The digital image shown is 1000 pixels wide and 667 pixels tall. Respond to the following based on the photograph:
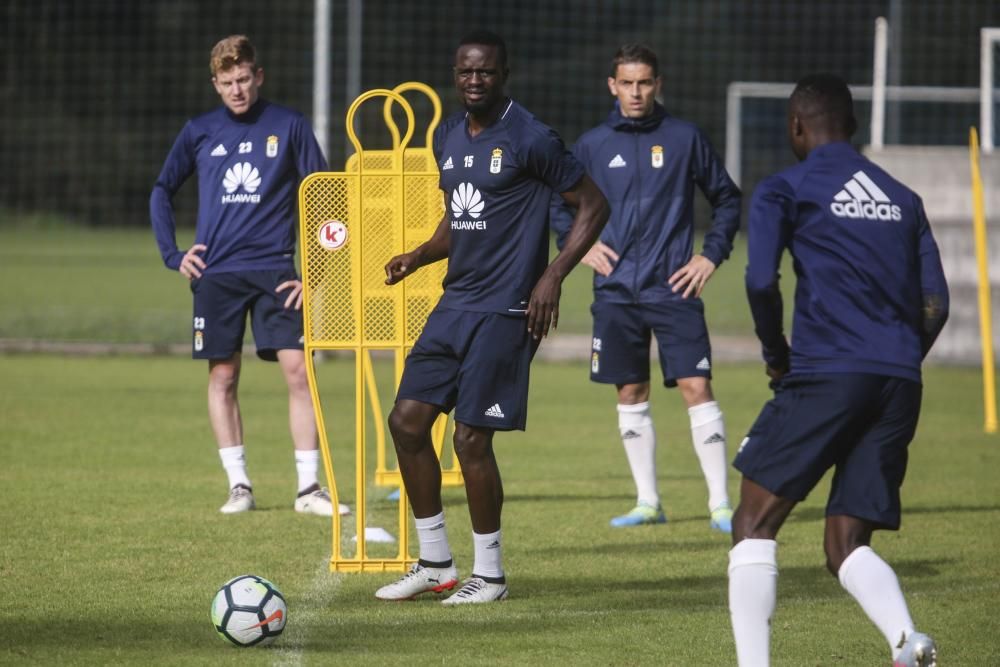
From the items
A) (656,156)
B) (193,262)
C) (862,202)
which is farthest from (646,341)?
(862,202)

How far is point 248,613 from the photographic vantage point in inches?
221

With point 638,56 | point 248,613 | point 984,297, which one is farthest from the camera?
point 984,297

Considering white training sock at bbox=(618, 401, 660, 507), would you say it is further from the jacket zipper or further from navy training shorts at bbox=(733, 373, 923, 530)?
navy training shorts at bbox=(733, 373, 923, 530)

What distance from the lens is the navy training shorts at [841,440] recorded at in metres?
4.79

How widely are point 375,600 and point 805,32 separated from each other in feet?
102

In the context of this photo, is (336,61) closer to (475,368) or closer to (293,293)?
(293,293)

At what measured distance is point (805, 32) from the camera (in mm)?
35594

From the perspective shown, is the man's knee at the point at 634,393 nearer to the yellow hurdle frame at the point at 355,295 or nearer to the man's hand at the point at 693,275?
the man's hand at the point at 693,275

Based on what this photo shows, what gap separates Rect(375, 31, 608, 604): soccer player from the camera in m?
6.25

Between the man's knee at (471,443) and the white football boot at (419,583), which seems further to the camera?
the white football boot at (419,583)

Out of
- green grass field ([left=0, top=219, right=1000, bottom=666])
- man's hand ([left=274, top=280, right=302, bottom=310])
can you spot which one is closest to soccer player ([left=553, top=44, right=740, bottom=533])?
green grass field ([left=0, top=219, right=1000, bottom=666])

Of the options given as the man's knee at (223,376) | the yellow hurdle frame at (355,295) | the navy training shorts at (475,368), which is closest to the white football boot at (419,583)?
the yellow hurdle frame at (355,295)

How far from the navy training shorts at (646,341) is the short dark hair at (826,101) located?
3.52m

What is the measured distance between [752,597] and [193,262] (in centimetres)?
472
